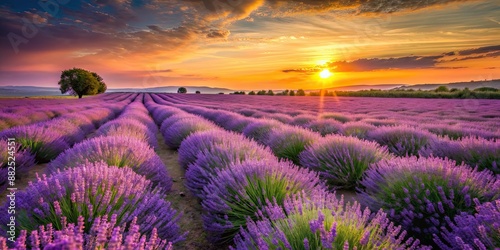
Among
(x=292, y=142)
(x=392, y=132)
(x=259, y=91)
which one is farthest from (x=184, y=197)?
(x=259, y=91)

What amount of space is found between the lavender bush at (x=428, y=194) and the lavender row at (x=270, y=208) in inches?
6.9

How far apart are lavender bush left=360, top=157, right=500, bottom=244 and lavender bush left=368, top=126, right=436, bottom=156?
251cm

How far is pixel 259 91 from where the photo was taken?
75188mm

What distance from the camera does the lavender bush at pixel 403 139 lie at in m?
5.11

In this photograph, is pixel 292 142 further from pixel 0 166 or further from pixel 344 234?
pixel 0 166

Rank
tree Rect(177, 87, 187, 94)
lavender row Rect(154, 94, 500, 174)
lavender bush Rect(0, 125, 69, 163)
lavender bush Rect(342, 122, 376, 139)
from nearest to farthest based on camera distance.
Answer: lavender row Rect(154, 94, 500, 174), lavender bush Rect(0, 125, 69, 163), lavender bush Rect(342, 122, 376, 139), tree Rect(177, 87, 187, 94)

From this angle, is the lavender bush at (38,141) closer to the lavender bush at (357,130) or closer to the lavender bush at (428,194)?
the lavender bush at (428,194)

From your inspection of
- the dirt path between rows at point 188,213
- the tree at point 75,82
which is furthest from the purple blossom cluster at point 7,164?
the tree at point 75,82

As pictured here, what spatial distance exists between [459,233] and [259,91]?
74.0 meters

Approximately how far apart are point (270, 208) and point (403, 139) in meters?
4.50

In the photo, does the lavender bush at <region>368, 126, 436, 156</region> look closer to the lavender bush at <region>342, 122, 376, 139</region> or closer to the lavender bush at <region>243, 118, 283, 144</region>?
the lavender bush at <region>342, 122, 376, 139</region>

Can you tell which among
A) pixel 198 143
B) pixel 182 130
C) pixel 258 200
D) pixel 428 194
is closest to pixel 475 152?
pixel 428 194

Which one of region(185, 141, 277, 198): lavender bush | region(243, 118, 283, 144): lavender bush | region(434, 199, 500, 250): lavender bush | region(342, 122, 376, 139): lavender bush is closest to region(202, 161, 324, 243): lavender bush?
region(185, 141, 277, 198): lavender bush

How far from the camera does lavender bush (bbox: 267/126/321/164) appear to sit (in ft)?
16.9
